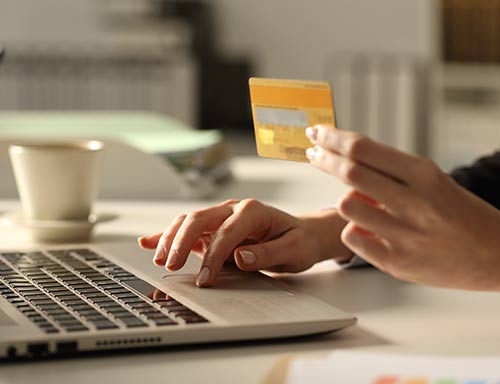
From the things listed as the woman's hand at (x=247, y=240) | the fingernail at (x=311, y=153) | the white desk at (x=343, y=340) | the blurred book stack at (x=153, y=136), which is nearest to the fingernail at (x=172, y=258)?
the woman's hand at (x=247, y=240)

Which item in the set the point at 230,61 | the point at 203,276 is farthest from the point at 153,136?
the point at 230,61

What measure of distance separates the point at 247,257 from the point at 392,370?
0.31 metres

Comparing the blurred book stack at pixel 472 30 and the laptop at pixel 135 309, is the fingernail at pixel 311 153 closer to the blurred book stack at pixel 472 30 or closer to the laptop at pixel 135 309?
the laptop at pixel 135 309

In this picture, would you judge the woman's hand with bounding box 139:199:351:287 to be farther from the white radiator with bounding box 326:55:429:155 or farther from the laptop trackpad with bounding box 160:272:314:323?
the white radiator with bounding box 326:55:429:155

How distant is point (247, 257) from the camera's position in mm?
946

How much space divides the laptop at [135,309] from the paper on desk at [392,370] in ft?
0.33

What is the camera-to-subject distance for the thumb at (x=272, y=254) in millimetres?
946

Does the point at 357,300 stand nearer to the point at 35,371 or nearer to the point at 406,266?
the point at 406,266

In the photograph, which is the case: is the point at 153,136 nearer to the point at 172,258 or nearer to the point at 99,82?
the point at 172,258

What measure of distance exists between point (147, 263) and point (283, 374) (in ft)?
1.20

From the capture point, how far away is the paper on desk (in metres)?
0.63

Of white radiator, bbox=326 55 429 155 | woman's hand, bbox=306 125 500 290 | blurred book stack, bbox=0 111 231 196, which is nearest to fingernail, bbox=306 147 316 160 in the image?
woman's hand, bbox=306 125 500 290

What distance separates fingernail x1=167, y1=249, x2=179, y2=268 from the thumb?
6 centimetres

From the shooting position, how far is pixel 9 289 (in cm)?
88
